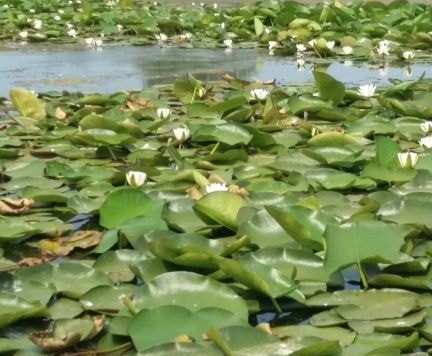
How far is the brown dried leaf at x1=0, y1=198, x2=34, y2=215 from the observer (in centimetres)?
194

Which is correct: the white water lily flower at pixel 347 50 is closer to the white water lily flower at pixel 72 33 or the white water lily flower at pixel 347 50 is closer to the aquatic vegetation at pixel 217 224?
the aquatic vegetation at pixel 217 224

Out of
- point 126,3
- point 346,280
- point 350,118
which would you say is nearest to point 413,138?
point 350,118

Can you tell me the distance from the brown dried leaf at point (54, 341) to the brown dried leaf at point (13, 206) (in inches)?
28.0

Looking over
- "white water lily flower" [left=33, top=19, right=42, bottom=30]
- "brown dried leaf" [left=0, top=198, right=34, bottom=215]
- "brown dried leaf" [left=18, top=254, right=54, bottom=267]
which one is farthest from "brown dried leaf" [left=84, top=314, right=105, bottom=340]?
"white water lily flower" [left=33, top=19, right=42, bottom=30]

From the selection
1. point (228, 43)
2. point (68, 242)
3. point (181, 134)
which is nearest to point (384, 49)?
point (228, 43)

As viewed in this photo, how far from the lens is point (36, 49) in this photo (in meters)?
5.76

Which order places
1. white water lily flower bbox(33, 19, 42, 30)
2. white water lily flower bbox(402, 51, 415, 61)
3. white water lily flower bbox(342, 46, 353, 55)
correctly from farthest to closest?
white water lily flower bbox(33, 19, 42, 30) < white water lily flower bbox(342, 46, 353, 55) < white water lily flower bbox(402, 51, 415, 61)

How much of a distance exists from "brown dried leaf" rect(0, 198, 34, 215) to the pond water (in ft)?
6.16

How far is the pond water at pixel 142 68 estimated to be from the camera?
407 cm

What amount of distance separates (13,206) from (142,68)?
112 inches

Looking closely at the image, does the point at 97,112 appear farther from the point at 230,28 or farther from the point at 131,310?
the point at 230,28

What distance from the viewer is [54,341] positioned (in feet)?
4.13

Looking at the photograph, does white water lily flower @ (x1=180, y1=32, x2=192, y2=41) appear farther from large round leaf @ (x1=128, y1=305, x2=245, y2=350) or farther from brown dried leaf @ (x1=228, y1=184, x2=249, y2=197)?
large round leaf @ (x1=128, y1=305, x2=245, y2=350)

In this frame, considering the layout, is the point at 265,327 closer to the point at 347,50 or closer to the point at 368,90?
the point at 368,90
